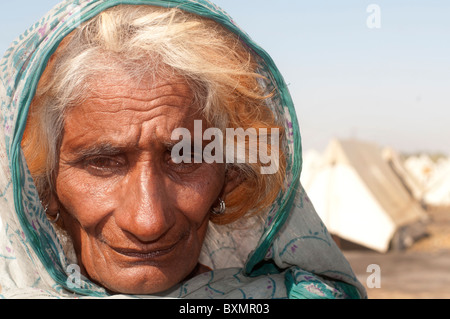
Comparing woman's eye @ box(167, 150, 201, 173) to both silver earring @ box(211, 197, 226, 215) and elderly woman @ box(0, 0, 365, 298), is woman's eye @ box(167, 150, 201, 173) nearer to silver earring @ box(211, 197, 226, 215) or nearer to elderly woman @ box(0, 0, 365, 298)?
elderly woman @ box(0, 0, 365, 298)

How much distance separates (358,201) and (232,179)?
27.6 feet

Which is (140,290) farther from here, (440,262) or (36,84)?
(440,262)

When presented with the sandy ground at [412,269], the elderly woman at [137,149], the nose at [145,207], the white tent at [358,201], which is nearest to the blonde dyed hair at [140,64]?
the elderly woman at [137,149]

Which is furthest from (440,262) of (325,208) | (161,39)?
(161,39)

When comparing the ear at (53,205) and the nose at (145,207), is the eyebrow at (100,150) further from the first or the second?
the ear at (53,205)

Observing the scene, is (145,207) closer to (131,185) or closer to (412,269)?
(131,185)

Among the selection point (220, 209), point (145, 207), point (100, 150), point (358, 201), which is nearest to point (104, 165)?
point (100, 150)

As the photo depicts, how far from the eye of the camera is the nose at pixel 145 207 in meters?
1.44

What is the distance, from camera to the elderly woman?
1487 millimetres

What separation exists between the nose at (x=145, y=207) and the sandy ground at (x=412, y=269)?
212 inches

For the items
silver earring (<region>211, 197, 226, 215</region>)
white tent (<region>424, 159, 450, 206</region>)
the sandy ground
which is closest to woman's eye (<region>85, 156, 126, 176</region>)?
silver earring (<region>211, 197, 226, 215</region>)

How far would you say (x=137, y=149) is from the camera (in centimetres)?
148
